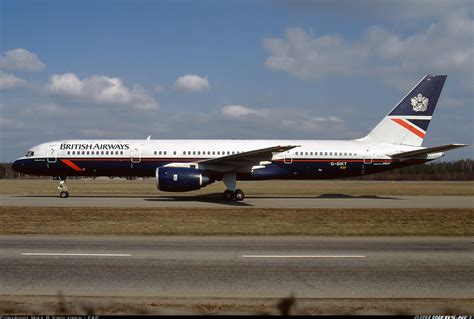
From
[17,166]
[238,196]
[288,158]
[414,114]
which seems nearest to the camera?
[238,196]

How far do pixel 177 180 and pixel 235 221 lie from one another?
8.48 m

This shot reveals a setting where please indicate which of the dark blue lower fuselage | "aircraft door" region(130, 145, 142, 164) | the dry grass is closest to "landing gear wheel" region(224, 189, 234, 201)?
the dark blue lower fuselage

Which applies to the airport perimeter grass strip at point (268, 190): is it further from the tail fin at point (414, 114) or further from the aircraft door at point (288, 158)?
the tail fin at point (414, 114)

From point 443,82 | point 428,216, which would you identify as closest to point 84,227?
point 428,216

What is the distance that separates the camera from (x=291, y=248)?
42.8 ft

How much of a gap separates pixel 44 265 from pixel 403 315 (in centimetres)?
723

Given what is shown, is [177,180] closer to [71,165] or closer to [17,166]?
[71,165]

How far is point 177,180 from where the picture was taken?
89.2 feet

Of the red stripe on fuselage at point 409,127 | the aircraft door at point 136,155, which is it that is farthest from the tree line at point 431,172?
the aircraft door at point 136,155

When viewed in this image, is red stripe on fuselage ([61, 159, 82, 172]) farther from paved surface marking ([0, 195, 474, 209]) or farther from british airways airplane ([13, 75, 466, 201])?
Result: paved surface marking ([0, 195, 474, 209])

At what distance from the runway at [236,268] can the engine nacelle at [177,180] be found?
12.6m

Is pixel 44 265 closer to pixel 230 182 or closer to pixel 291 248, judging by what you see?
pixel 291 248

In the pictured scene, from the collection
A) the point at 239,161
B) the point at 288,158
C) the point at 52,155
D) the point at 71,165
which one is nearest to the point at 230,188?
the point at 239,161

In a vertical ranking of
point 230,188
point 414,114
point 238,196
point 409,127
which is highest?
point 414,114
